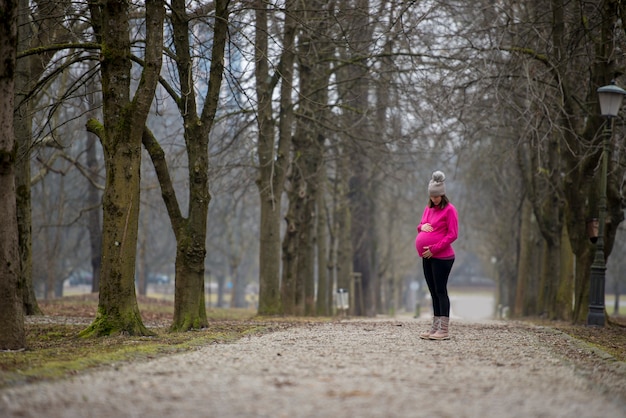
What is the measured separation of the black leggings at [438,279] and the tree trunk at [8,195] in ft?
15.9

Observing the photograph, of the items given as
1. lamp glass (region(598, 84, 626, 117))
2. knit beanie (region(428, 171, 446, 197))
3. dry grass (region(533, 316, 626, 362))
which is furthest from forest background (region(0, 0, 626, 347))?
knit beanie (region(428, 171, 446, 197))

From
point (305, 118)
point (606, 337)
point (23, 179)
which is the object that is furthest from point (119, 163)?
point (305, 118)

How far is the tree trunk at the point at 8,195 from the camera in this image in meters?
8.97

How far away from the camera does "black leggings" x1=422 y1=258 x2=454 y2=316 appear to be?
10.8 m

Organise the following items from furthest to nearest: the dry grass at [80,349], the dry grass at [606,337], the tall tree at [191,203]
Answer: the tall tree at [191,203] → the dry grass at [606,337] → the dry grass at [80,349]

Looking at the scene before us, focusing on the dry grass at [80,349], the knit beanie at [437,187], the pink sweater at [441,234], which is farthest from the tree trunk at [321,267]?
the knit beanie at [437,187]

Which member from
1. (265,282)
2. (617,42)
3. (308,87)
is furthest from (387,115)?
(617,42)

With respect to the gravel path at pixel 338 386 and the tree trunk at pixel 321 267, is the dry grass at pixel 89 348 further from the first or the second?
the tree trunk at pixel 321 267

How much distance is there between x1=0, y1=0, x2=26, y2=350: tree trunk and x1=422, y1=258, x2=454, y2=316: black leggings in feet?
15.9

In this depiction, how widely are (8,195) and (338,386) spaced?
460cm

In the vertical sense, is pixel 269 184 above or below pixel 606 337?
above

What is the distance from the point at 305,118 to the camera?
2147 centimetres

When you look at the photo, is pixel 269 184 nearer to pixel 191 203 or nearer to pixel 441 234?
pixel 191 203

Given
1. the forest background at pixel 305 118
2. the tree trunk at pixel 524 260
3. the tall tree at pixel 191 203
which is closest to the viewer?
the forest background at pixel 305 118
